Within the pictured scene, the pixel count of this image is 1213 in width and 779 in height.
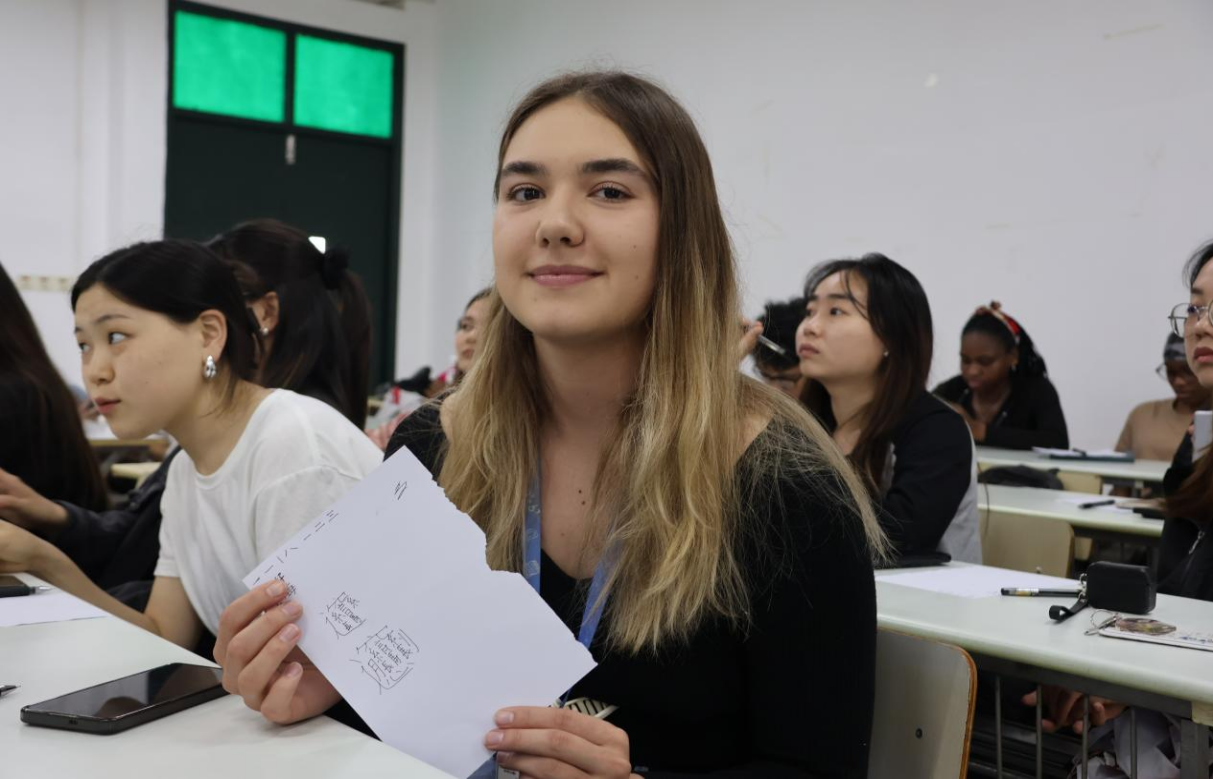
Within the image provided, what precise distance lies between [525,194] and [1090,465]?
345 cm

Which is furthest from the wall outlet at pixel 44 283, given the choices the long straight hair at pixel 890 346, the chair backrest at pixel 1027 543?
the chair backrest at pixel 1027 543

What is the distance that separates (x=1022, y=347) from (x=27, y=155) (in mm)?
6465

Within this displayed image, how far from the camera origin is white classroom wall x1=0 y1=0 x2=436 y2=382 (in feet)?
23.6

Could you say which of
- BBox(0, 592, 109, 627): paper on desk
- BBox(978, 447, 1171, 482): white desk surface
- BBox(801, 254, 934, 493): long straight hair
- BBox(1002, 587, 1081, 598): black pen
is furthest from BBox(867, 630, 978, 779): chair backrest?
BBox(978, 447, 1171, 482): white desk surface

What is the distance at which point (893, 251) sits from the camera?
5637 millimetres

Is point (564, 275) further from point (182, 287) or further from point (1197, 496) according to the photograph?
point (1197, 496)

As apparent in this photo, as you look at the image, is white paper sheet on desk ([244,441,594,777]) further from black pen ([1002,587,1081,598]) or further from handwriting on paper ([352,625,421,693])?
black pen ([1002,587,1081,598])

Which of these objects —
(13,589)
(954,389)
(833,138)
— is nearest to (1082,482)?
(954,389)

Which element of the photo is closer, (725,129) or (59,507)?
(59,507)

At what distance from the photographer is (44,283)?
285 inches

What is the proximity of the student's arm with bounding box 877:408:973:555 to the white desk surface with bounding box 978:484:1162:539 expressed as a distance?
0.29 metres

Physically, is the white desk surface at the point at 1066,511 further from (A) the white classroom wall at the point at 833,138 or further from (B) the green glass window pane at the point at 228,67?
(B) the green glass window pane at the point at 228,67

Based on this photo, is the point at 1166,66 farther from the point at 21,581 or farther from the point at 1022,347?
the point at 21,581

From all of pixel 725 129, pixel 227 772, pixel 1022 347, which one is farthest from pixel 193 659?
pixel 725 129
